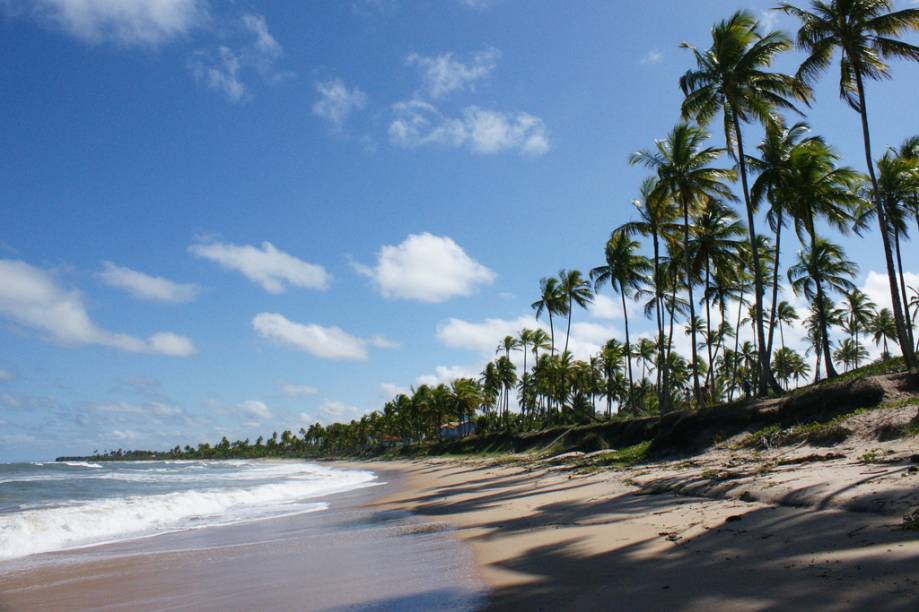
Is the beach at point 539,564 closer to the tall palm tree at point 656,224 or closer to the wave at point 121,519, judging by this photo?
the wave at point 121,519

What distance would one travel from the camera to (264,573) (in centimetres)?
706

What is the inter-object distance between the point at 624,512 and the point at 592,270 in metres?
28.4

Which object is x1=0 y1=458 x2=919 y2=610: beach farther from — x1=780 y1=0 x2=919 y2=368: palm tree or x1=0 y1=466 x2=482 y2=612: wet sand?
x1=780 y1=0 x2=919 y2=368: palm tree

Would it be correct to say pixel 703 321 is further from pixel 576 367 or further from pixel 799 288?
pixel 799 288

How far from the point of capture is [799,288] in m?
35.6

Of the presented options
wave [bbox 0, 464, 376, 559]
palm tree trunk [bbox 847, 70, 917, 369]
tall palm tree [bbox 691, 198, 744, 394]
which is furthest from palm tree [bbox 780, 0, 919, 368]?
wave [bbox 0, 464, 376, 559]

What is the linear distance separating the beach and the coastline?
20 mm

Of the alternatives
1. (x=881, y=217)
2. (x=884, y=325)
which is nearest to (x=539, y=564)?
(x=881, y=217)

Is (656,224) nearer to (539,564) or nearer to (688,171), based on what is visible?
(688,171)

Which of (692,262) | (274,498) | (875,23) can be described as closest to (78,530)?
(274,498)

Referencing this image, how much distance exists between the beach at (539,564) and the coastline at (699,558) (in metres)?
0.02

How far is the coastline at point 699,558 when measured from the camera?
372cm

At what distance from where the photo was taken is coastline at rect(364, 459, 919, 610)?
146 inches

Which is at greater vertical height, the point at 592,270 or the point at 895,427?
the point at 592,270
